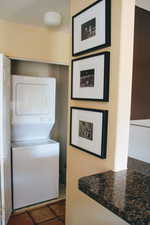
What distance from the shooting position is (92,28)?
1256mm

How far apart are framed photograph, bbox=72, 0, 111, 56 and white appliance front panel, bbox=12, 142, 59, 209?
4.79ft

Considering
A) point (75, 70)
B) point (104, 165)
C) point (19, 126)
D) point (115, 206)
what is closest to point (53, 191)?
point (19, 126)

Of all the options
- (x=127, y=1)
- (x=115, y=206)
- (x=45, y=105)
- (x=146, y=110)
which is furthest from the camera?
(x=45, y=105)

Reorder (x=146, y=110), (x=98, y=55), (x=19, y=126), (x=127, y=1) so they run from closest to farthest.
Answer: (x=127, y=1) < (x=98, y=55) < (x=146, y=110) < (x=19, y=126)

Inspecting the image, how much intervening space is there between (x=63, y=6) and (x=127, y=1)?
38.5 inches

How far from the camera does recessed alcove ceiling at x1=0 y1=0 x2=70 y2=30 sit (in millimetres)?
1756

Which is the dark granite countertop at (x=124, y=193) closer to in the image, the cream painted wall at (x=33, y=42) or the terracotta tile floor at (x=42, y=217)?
the terracotta tile floor at (x=42, y=217)

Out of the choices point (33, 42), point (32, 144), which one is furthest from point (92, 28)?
point (32, 144)

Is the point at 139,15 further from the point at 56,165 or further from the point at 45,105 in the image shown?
the point at 56,165

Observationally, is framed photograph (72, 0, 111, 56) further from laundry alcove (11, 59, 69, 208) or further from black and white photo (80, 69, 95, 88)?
laundry alcove (11, 59, 69, 208)

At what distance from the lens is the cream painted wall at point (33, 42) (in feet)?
7.40

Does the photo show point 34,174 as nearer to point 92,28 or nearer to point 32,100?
point 32,100

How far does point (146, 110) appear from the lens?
1.39 m

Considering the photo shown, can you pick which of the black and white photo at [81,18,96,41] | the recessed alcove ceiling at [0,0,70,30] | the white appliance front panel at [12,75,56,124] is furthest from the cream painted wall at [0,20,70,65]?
the black and white photo at [81,18,96,41]
